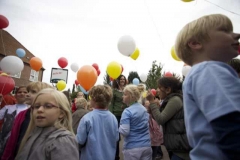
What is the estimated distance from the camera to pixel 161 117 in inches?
88.8

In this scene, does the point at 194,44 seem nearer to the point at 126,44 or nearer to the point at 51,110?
the point at 51,110

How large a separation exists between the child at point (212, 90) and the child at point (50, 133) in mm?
992

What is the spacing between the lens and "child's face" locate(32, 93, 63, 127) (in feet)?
4.91

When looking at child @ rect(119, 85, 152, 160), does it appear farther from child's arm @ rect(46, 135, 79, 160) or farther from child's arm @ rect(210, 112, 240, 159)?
child's arm @ rect(210, 112, 240, 159)

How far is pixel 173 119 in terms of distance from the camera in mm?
2246

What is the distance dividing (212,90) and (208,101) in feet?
0.16

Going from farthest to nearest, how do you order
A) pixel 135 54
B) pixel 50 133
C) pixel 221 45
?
pixel 135 54, pixel 50 133, pixel 221 45

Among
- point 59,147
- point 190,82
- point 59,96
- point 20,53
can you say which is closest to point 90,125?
point 59,96

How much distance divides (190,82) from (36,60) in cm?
790

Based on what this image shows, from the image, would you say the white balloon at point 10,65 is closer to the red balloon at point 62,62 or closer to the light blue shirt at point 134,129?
the red balloon at point 62,62

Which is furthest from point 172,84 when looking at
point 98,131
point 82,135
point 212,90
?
point 212,90

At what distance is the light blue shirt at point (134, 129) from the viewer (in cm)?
288

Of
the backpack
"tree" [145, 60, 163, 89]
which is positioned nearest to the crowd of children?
the backpack

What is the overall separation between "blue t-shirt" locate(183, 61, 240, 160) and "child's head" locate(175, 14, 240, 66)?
119 millimetres
